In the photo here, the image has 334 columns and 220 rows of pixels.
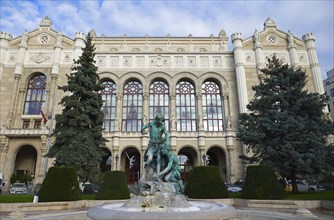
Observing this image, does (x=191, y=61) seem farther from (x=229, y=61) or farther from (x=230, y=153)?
(x=230, y=153)

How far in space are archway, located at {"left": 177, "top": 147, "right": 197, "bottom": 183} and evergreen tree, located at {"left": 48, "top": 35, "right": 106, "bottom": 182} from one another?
1558 cm

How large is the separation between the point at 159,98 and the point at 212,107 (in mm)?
7753

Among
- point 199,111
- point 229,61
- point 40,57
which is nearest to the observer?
point 199,111

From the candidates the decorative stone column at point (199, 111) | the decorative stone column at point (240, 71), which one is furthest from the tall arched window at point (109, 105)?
the decorative stone column at point (240, 71)

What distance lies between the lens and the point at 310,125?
1588 cm

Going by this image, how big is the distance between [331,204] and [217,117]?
22.7 metres

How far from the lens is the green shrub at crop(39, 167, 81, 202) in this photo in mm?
12094

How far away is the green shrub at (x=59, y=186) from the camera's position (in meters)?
12.1

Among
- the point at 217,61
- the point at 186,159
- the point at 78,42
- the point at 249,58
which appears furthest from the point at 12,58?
the point at 249,58

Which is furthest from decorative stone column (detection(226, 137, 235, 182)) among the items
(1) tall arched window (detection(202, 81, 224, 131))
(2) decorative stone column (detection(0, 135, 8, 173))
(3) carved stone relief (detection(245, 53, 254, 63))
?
(2) decorative stone column (detection(0, 135, 8, 173))

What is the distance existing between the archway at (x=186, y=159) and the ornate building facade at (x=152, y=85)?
0.14 metres

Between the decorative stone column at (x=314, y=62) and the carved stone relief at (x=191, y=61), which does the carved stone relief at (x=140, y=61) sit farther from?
the decorative stone column at (x=314, y=62)

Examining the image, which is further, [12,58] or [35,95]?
[12,58]

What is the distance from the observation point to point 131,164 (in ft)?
109
